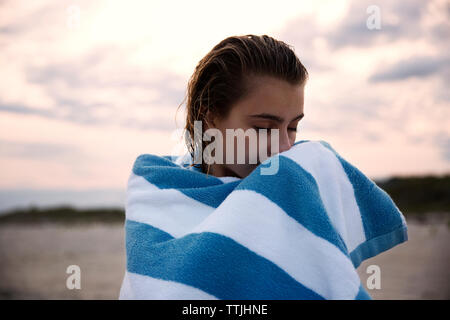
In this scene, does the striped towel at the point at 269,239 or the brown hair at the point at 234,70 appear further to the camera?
the brown hair at the point at 234,70

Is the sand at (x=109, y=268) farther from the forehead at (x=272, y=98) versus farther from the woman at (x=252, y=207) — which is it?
the forehead at (x=272, y=98)

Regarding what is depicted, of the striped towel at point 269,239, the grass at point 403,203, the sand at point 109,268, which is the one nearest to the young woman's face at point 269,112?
the striped towel at point 269,239

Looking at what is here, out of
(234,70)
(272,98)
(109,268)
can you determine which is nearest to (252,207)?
(272,98)

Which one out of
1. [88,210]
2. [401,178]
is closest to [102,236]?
[88,210]

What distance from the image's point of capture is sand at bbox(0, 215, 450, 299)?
154 inches

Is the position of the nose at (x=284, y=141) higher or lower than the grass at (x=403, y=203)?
lower

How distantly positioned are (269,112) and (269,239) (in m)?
0.49

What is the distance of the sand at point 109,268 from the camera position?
154 inches

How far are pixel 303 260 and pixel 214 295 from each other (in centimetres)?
28

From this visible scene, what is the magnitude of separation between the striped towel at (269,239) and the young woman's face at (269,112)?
0.13 metres

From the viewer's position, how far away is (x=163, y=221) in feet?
4.78

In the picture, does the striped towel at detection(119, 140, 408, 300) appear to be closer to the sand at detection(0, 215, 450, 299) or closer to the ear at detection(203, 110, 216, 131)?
the ear at detection(203, 110, 216, 131)

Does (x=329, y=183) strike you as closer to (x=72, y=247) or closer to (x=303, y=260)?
(x=303, y=260)

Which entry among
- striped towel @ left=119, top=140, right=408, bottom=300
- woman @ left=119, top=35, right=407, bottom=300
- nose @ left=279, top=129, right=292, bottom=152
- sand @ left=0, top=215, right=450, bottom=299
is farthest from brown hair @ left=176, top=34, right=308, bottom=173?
sand @ left=0, top=215, right=450, bottom=299
